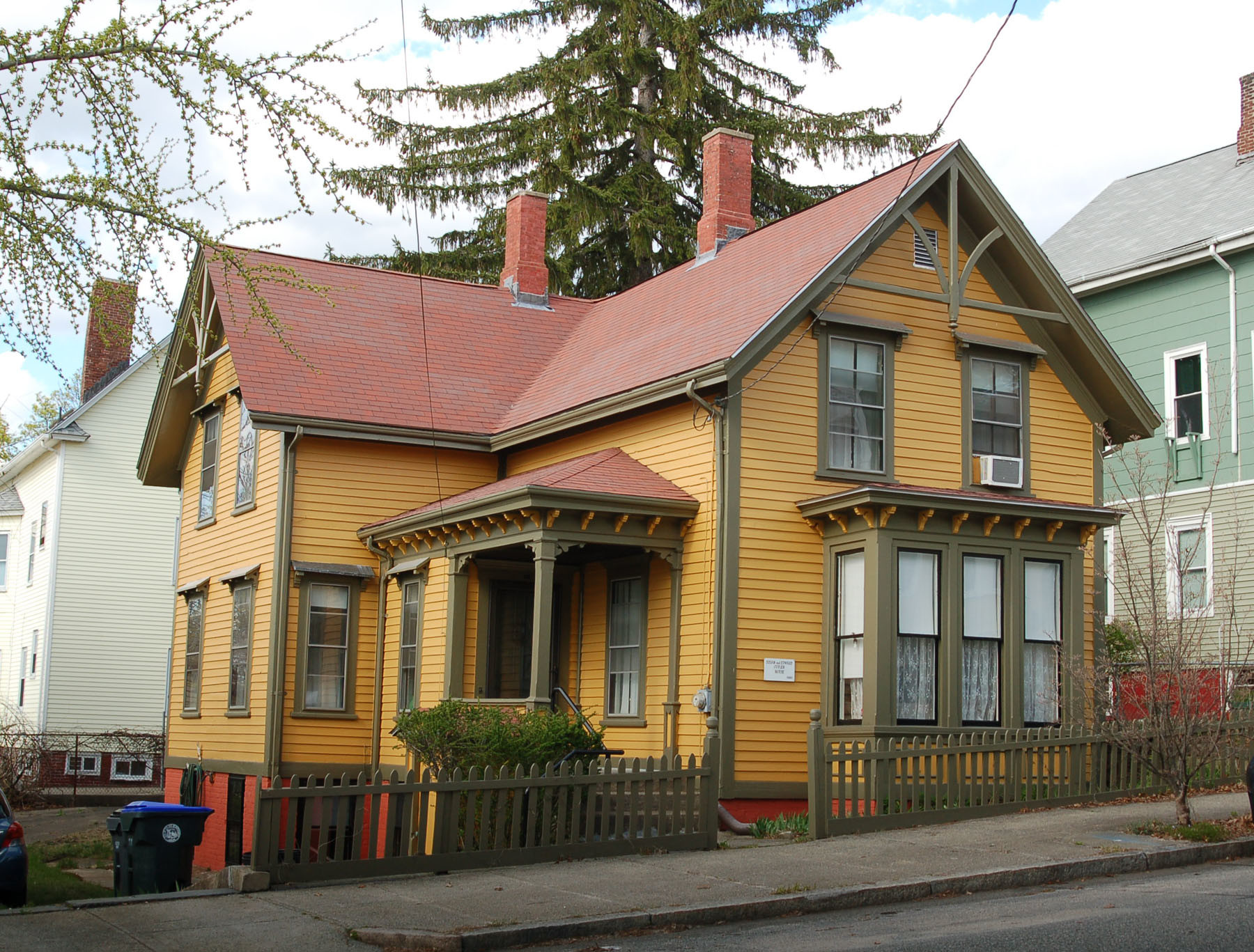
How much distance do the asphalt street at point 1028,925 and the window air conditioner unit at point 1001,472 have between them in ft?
25.5

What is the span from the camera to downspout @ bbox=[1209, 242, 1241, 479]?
79.7ft

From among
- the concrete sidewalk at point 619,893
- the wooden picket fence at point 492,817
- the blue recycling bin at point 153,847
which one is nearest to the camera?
the concrete sidewalk at point 619,893

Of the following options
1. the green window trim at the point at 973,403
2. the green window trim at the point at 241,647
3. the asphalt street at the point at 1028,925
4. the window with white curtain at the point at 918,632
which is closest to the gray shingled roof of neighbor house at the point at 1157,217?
the green window trim at the point at 973,403

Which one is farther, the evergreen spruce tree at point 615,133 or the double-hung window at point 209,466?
the evergreen spruce tree at point 615,133

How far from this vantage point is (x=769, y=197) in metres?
35.8

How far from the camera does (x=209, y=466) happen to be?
2395cm

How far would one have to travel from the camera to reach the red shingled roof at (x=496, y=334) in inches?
732

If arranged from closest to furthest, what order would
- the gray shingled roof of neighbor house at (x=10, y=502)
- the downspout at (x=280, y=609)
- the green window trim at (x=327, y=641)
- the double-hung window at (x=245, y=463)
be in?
the downspout at (x=280, y=609), the green window trim at (x=327, y=641), the double-hung window at (x=245, y=463), the gray shingled roof of neighbor house at (x=10, y=502)

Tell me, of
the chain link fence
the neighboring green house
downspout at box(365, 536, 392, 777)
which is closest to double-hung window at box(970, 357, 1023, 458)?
the neighboring green house

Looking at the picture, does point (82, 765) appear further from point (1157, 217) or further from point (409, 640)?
point (1157, 217)

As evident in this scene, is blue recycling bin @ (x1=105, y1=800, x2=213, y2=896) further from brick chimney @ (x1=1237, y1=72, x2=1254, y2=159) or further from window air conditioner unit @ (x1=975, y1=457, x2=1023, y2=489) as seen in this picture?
brick chimney @ (x1=1237, y1=72, x2=1254, y2=159)

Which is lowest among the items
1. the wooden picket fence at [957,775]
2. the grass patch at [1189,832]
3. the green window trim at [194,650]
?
the grass patch at [1189,832]

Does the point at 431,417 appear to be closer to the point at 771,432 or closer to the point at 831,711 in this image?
the point at 771,432

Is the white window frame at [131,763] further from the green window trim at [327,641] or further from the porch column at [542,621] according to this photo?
the porch column at [542,621]
